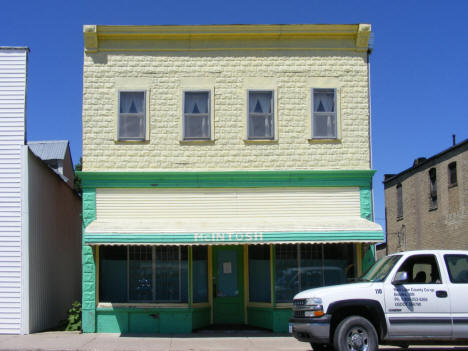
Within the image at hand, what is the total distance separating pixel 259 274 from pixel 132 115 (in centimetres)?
512

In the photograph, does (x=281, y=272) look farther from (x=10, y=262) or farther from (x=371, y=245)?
(x=10, y=262)

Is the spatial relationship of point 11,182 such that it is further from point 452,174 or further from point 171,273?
point 452,174

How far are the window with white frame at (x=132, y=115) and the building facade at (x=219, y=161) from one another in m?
0.03

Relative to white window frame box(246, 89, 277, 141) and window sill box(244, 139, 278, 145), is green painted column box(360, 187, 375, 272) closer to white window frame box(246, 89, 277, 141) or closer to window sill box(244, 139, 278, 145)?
window sill box(244, 139, 278, 145)

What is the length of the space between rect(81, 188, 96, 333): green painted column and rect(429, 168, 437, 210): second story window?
18.4 m

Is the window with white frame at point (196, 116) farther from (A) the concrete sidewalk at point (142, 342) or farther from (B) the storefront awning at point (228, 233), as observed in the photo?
(A) the concrete sidewalk at point (142, 342)

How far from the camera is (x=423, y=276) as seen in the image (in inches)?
455

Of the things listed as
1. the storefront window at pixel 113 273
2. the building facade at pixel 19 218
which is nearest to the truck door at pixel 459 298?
the storefront window at pixel 113 273

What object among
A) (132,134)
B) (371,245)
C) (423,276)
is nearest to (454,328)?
(423,276)

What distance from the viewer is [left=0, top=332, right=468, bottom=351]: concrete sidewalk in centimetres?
1346

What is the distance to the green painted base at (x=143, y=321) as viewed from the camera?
15914 millimetres

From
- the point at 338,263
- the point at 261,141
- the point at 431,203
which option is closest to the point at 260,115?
the point at 261,141

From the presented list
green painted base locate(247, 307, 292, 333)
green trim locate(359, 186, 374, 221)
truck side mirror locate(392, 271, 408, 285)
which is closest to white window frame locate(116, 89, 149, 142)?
green painted base locate(247, 307, 292, 333)

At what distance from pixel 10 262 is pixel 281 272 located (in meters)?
6.49
